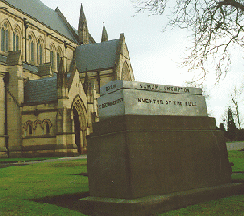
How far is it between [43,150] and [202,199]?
2254cm

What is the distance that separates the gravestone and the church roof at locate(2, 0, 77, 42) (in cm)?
3364

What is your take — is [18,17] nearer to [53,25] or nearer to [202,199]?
[53,25]

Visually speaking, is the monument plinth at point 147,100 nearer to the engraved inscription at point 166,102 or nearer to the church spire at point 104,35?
the engraved inscription at point 166,102

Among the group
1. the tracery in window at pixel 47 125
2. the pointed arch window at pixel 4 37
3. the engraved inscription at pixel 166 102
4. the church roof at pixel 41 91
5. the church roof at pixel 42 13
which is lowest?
the engraved inscription at pixel 166 102

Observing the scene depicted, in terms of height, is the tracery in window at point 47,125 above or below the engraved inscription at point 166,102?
Answer: above

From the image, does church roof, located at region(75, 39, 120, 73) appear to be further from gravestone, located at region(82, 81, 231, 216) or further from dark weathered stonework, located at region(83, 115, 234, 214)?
dark weathered stonework, located at region(83, 115, 234, 214)

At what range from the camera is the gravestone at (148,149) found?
4.22 metres

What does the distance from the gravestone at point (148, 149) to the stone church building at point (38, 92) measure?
20.3 metres

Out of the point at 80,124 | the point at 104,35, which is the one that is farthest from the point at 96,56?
the point at 80,124

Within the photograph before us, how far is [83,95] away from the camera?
29078 millimetres

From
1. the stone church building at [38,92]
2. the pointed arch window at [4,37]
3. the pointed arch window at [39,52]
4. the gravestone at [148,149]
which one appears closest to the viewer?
the gravestone at [148,149]

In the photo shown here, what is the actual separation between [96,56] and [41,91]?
54.0ft

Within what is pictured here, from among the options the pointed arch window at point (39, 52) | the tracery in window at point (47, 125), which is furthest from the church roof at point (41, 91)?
the pointed arch window at point (39, 52)

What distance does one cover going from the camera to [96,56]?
42.7 m
